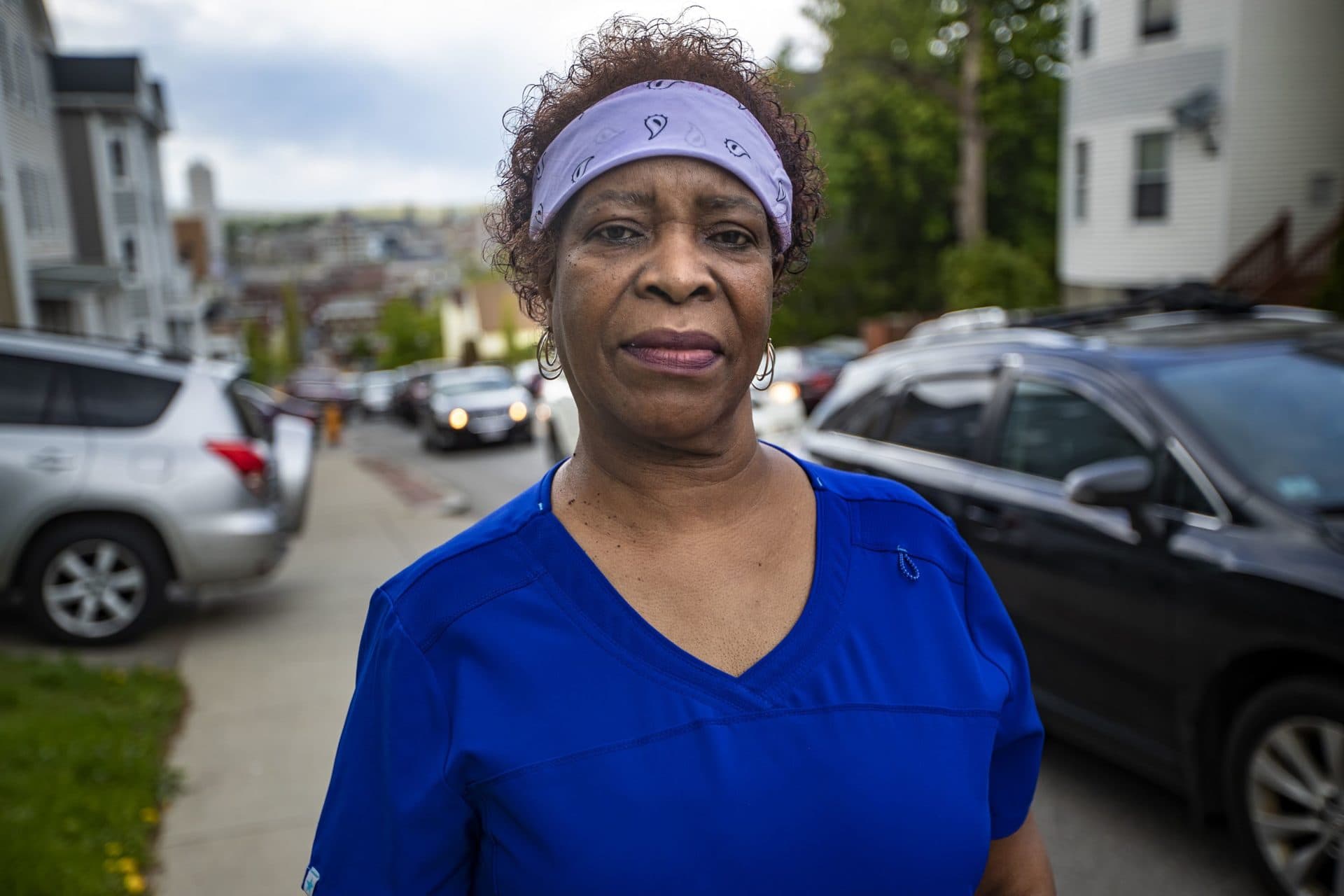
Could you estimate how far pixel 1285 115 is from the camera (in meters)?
19.5

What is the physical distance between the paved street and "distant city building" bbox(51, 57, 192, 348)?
2567 cm

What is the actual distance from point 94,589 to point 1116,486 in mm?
5633

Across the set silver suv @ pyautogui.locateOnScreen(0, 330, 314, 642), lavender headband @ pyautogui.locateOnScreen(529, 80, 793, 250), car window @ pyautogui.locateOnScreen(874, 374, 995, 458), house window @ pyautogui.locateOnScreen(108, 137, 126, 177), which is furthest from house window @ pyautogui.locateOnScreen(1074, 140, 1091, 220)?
house window @ pyautogui.locateOnScreen(108, 137, 126, 177)

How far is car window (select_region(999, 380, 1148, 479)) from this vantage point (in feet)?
14.4

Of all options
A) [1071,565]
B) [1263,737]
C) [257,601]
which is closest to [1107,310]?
[1071,565]

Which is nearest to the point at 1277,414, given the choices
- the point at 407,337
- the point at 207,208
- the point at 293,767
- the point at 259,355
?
the point at 293,767

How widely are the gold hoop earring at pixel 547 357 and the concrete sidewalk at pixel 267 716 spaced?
2.80 metres

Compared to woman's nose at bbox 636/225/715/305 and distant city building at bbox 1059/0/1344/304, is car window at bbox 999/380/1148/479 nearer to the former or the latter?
woman's nose at bbox 636/225/715/305

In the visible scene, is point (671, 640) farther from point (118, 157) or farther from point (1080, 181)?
point (118, 157)

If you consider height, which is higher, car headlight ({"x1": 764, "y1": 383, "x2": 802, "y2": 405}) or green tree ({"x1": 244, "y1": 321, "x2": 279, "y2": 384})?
car headlight ({"x1": 764, "y1": 383, "x2": 802, "y2": 405})

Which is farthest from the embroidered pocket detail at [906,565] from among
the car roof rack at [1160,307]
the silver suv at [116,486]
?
the silver suv at [116,486]

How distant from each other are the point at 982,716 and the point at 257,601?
24.3 ft

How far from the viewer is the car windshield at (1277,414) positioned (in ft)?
12.6

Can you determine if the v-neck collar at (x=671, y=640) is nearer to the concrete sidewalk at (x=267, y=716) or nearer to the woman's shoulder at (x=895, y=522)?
the woman's shoulder at (x=895, y=522)
